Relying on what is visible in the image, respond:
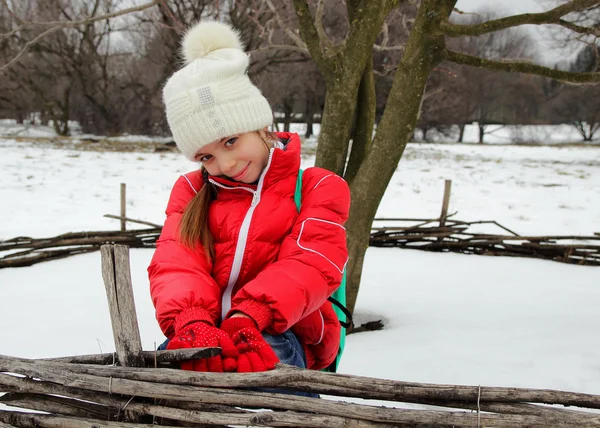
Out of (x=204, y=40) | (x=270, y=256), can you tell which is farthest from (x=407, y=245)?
(x=204, y=40)

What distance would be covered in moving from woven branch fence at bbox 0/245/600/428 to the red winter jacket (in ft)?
0.66

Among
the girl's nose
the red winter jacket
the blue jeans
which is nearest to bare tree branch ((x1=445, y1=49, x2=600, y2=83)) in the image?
the red winter jacket

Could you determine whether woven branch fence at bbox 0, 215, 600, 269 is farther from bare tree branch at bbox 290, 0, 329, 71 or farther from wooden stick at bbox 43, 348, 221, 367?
wooden stick at bbox 43, 348, 221, 367

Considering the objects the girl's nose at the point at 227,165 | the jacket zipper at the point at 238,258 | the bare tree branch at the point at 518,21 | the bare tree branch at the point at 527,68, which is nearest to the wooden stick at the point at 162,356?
the jacket zipper at the point at 238,258

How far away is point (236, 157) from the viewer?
59.2 inches

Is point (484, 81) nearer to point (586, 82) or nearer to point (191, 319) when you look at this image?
point (586, 82)

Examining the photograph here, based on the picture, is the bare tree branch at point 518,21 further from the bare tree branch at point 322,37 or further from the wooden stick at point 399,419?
the wooden stick at point 399,419

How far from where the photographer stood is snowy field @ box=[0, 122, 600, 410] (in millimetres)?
2467

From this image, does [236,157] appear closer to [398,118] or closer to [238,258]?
[238,258]

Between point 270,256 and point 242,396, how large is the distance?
1.65ft

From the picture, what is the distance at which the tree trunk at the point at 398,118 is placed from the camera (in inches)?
96.8

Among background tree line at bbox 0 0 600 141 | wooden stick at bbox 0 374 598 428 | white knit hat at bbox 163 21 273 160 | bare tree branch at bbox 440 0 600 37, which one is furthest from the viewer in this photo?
background tree line at bbox 0 0 600 141

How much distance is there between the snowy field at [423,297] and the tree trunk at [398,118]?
70 cm

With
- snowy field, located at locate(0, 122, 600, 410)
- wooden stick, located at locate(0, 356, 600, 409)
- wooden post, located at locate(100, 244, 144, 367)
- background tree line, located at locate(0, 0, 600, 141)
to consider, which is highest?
background tree line, located at locate(0, 0, 600, 141)
